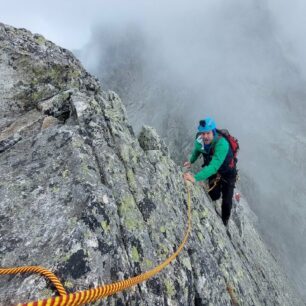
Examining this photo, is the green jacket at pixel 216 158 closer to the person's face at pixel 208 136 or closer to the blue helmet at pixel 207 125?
the person's face at pixel 208 136

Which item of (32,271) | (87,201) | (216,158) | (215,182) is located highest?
(215,182)

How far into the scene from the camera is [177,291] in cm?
1009

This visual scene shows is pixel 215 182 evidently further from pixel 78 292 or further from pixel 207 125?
pixel 78 292

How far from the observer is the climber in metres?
14.4

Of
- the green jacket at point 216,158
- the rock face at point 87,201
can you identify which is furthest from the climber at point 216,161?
the rock face at point 87,201

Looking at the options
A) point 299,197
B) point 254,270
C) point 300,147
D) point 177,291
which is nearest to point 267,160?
point 300,147

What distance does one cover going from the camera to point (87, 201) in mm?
8914

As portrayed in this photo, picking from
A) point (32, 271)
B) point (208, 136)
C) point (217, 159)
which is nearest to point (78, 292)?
point (32, 271)

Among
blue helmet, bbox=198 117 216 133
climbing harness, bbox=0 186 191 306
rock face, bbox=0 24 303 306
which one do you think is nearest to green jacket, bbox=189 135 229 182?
blue helmet, bbox=198 117 216 133

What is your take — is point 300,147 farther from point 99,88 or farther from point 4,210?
→ point 4,210

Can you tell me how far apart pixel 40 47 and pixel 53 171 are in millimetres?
9000

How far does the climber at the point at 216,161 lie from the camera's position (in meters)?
14.4

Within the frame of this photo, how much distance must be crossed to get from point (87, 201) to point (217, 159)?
6778 mm

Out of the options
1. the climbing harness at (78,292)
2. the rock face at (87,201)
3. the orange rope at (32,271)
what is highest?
the rock face at (87,201)
